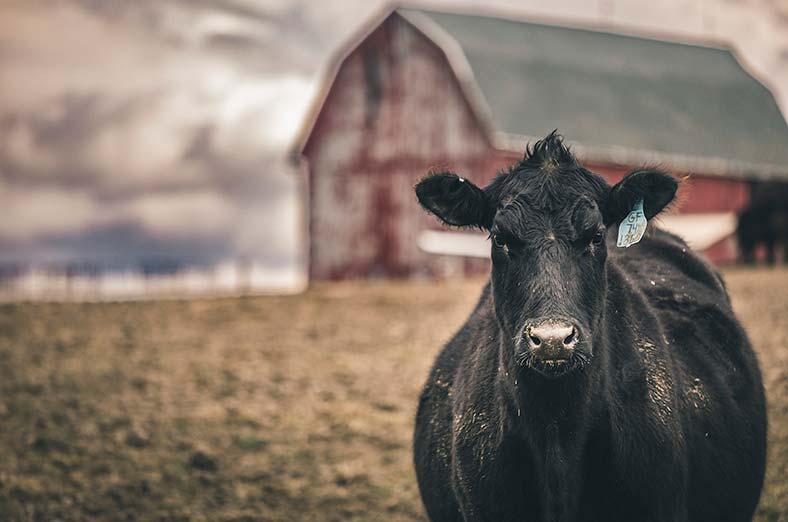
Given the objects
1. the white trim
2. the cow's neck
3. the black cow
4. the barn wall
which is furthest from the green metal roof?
the cow's neck

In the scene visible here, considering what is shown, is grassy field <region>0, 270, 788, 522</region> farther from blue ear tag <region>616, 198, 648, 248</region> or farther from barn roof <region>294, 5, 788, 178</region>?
barn roof <region>294, 5, 788, 178</region>

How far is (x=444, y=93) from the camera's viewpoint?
2747 cm

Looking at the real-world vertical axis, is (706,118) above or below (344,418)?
above

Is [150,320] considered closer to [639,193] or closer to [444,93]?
[444,93]

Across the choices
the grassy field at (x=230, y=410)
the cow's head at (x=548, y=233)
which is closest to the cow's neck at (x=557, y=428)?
the cow's head at (x=548, y=233)

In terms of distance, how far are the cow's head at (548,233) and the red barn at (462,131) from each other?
65.9 feet

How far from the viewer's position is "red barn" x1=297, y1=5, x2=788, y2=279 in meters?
26.9

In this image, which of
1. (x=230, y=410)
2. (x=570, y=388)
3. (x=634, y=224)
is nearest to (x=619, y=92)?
(x=230, y=410)

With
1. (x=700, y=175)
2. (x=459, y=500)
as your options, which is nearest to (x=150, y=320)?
(x=459, y=500)

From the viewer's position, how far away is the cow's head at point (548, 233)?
174 inches

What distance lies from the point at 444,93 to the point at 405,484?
1937 centimetres

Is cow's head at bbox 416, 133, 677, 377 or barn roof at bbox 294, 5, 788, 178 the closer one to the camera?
cow's head at bbox 416, 133, 677, 377

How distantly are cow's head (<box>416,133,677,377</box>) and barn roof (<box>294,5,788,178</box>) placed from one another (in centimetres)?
2090

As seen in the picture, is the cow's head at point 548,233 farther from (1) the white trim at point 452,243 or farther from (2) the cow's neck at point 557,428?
(1) the white trim at point 452,243
